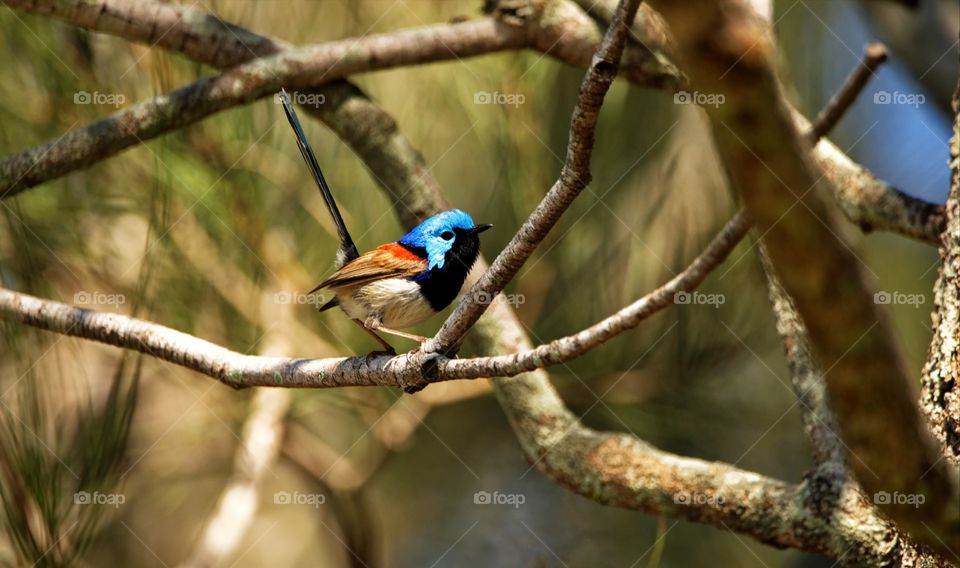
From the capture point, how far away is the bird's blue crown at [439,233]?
2.90 m

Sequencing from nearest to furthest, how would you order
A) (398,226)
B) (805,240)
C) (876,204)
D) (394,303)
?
(805,240) → (876,204) → (394,303) → (398,226)

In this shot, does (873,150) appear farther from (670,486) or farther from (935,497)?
(935,497)

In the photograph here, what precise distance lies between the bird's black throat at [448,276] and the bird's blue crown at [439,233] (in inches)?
0.8

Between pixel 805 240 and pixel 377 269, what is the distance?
1951mm

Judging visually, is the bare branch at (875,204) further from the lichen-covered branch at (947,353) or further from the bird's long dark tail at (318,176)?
the bird's long dark tail at (318,176)

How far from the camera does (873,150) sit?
161 inches

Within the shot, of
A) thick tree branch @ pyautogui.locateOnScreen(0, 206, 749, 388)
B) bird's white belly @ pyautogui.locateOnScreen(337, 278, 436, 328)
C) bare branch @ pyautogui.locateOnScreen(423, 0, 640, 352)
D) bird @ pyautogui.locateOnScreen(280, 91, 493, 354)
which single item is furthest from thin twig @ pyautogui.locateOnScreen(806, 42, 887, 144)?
bird's white belly @ pyautogui.locateOnScreen(337, 278, 436, 328)

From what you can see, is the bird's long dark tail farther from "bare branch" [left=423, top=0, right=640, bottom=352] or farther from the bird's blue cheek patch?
"bare branch" [left=423, top=0, right=640, bottom=352]

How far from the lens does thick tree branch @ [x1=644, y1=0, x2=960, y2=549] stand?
1.07 m

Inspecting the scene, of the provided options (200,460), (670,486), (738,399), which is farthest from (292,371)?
(200,460)

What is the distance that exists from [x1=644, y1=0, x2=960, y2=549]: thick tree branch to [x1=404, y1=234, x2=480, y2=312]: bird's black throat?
1739 millimetres

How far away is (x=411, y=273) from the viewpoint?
2977mm

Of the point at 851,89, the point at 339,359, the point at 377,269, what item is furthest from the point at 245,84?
the point at 851,89

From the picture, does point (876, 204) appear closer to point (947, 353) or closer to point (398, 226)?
point (947, 353)
